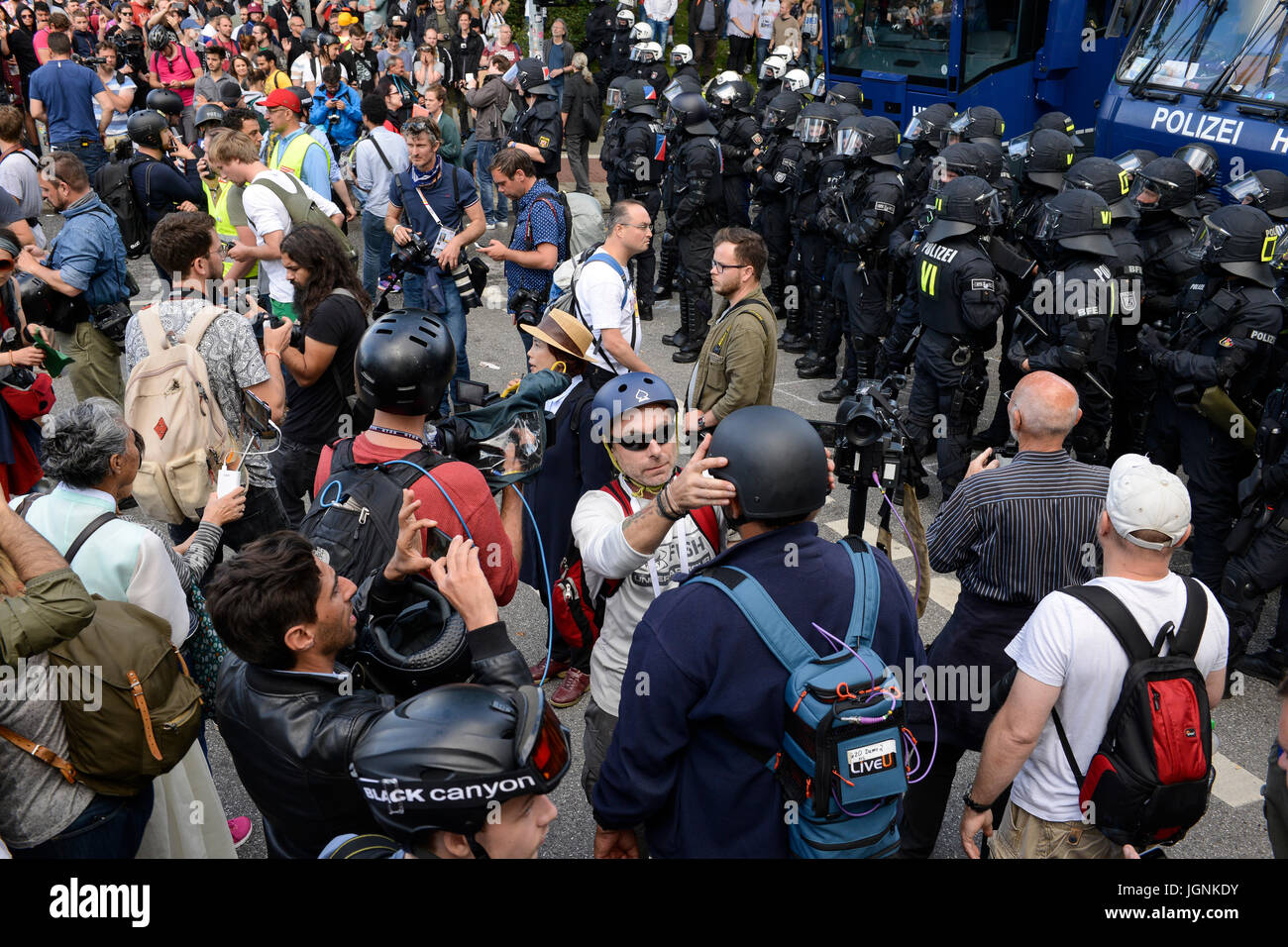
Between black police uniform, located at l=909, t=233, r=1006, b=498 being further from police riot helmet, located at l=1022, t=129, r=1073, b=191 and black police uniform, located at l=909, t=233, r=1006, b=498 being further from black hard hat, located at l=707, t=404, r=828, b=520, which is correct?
black hard hat, located at l=707, t=404, r=828, b=520

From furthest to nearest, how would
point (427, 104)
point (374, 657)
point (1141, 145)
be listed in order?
point (427, 104) → point (1141, 145) → point (374, 657)

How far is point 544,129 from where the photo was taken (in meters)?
11.1

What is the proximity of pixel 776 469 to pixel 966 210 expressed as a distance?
15.2ft

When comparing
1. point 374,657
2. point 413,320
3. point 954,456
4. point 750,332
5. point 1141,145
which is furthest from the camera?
point 1141,145

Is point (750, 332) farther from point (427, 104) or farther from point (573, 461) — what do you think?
point (427, 104)

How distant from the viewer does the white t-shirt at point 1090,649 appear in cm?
271

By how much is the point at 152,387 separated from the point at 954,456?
4554 mm

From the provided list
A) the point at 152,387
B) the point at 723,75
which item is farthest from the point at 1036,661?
the point at 723,75

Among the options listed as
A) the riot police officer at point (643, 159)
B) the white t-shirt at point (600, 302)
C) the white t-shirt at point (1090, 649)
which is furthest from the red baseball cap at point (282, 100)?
the white t-shirt at point (1090, 649)

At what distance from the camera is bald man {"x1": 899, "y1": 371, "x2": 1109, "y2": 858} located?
3.41 meters

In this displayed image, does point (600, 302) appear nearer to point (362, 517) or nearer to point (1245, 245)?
point (362, 517)

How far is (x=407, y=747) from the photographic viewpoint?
1.83 meters

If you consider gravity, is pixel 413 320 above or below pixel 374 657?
above

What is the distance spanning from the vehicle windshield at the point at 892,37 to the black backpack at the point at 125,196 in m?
7.77
